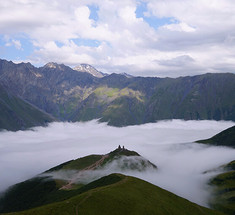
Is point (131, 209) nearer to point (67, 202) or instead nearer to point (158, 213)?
point (158, 213)

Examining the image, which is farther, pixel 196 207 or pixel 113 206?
pixel 196 207

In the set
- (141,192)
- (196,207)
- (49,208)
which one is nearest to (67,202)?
(49,208)

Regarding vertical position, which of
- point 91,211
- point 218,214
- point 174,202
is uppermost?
point 91,211

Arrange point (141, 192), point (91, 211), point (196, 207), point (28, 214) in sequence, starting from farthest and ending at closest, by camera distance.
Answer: point (196, 207) < point (141, 192) < point (91, 211) < point (28, 214)

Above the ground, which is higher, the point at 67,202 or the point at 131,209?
the point at 67,202

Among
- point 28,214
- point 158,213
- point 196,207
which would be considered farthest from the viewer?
point 196,207

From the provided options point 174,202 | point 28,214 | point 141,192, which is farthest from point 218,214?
point 28,214
